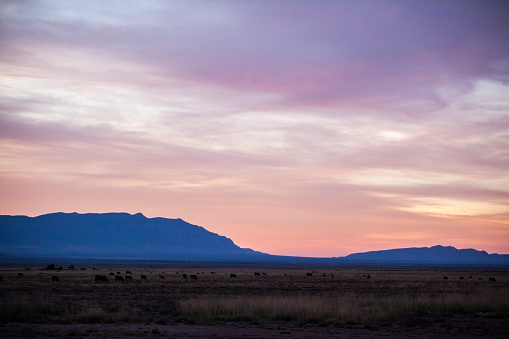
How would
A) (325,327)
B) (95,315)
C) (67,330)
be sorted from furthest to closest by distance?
(95,315)
(325,327)
(67,330)

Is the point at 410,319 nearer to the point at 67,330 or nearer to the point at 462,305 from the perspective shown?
the point at 462,305

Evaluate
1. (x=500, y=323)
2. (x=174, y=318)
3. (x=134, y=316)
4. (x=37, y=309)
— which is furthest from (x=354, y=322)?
(x=37, y=309)

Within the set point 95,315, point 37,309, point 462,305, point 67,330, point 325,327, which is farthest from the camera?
point 462,305

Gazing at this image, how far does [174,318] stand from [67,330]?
4958mm

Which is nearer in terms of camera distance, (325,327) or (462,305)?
(325,327)

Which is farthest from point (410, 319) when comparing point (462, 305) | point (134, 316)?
point (134, 316)

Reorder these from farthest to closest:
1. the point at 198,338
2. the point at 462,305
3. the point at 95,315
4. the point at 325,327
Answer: the point at 462,305 < the point at 95,315 < the point at 325,327 < the point at 198,338

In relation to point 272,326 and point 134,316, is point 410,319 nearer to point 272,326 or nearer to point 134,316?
point 272,326

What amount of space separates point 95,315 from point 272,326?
7377 mm

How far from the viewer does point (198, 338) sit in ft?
57.5

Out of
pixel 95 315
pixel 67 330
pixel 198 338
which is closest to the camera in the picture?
pixel 198 338

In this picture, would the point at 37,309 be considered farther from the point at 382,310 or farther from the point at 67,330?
the point at 382,310

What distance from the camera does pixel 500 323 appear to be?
68.6ft

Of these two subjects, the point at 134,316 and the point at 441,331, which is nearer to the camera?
the point at 441,331
